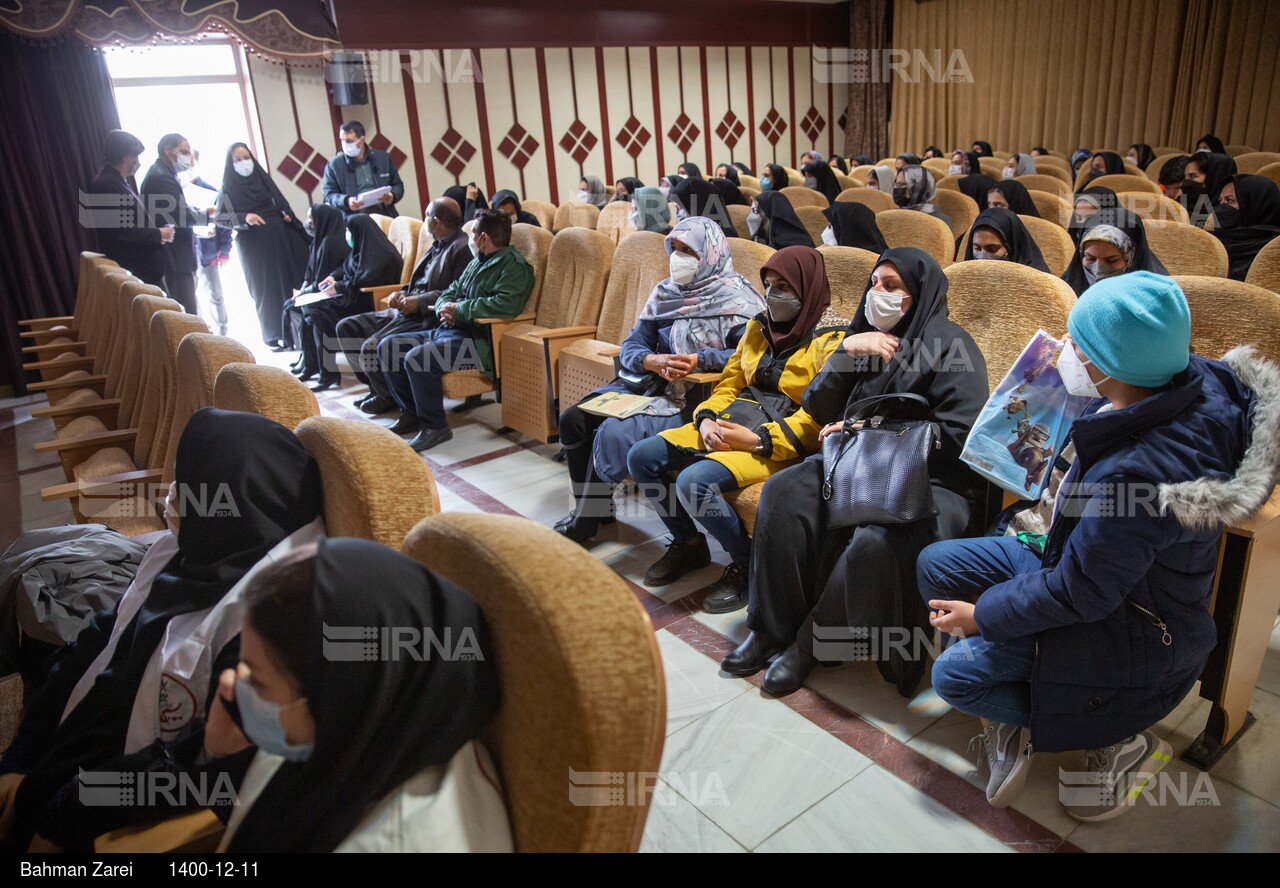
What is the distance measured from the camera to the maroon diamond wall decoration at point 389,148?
8.81 metres

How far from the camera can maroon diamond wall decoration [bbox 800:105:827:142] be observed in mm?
12258

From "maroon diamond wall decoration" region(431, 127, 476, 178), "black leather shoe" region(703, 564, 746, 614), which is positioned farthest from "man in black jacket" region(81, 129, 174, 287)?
"black leather shoe" region(703, 564, 746, 614)

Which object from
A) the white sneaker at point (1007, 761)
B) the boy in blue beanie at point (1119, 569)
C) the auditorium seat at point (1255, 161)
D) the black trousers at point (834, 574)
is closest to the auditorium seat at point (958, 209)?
the auditorium seat at point (1255, 161)

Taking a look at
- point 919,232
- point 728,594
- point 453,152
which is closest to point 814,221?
point 919,232

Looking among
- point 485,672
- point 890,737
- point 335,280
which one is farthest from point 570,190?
point 485,672

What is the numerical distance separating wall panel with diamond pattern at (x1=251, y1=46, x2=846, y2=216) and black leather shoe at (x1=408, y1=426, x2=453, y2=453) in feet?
17.3

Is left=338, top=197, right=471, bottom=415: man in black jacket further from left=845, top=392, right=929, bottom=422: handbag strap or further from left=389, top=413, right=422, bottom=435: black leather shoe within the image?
left=845, top=392, right=929, bottom=422: handbag strap

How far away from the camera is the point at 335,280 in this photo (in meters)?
5.61

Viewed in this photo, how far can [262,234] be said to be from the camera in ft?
22.0

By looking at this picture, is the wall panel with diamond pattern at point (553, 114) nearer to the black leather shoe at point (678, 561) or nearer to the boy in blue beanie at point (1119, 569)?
the black leather shoe at point (678, 561)

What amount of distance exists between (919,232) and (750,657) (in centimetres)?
257

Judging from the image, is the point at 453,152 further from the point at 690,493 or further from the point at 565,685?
the point at 565,685
